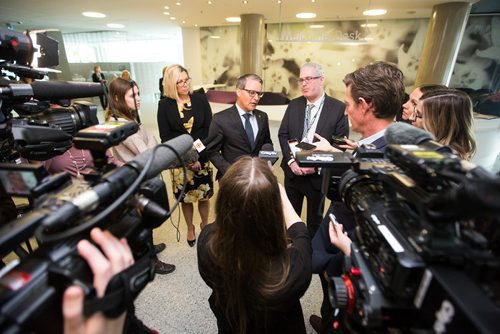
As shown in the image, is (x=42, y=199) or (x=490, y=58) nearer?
(x=42, y=199)

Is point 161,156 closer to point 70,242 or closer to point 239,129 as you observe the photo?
point 70,242

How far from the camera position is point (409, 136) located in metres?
0.70

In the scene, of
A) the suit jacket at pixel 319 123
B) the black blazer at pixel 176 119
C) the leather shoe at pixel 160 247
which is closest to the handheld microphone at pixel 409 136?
the suit jacket at pixel 319 123

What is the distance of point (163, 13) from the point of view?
7.17m

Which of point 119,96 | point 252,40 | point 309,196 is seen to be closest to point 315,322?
point 309,196

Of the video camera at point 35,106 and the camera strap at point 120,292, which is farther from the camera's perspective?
the video camera at point 35,106

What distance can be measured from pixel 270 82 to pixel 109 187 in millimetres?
9463

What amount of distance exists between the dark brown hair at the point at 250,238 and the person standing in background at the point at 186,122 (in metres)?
1.32

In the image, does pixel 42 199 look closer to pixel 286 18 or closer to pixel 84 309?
pixel 84 309

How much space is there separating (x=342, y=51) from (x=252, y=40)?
311 centimetres

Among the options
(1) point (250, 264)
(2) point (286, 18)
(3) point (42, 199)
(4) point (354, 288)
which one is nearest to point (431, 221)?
(4) point (354, 288)

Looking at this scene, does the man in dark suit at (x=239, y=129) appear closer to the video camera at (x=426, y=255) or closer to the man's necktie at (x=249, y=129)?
the man's necktie at (x=249, y=129)

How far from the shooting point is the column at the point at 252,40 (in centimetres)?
667

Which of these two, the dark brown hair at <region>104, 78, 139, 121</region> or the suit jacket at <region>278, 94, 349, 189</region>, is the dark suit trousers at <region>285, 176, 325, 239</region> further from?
the dark brown hair at <region>104, 78, 139, 121</region>
